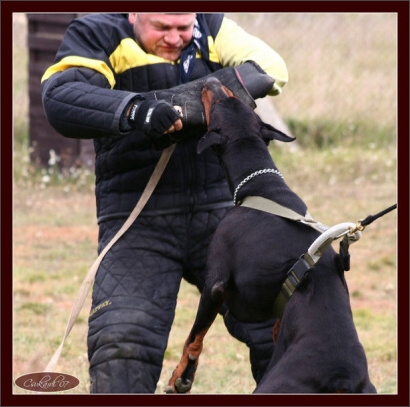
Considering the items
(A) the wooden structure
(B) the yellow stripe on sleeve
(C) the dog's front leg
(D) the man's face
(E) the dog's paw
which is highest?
(A) the wooden structure

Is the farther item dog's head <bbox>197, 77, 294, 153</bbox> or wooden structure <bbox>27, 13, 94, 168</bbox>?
wooden structure <bbox>27, 13, 94, 168</bbox>

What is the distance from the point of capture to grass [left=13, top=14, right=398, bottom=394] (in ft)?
23.0

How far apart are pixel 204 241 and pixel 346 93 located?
347 inches

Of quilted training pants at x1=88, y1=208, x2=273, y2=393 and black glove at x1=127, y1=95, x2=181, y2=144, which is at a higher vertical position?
black glove at x1=127, y1=95, x2=181, y2=144

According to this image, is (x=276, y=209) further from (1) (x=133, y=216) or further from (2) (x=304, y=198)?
(2) (x=304, y=198)

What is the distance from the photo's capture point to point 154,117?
4320 millimetres

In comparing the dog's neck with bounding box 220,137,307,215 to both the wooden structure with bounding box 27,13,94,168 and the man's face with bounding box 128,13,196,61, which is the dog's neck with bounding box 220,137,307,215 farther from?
the wooden structure with bounding box 27,13,94,168

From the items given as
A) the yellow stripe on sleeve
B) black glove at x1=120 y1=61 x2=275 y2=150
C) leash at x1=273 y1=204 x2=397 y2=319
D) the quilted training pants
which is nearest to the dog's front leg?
the quilted training pants

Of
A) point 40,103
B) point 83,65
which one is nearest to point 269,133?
point 83,65

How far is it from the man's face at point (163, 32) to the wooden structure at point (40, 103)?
6742 millimetres

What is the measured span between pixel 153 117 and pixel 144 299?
2.63 ft

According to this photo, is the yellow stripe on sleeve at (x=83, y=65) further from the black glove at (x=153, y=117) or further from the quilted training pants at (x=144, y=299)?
the quilted training pants at (x=144, y=299)

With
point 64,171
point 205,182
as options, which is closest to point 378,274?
point 64,171

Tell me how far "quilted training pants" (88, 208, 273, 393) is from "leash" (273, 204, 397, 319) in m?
0.68
